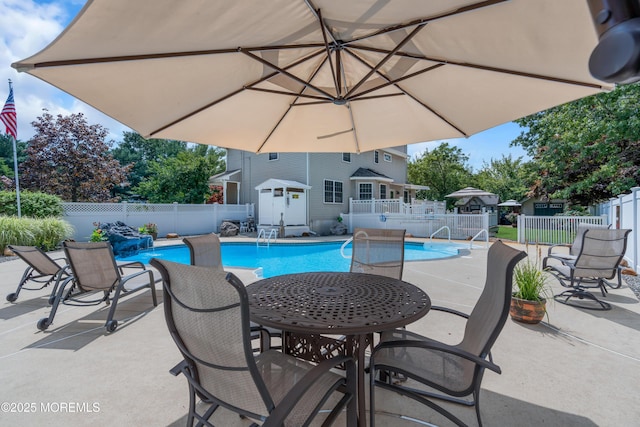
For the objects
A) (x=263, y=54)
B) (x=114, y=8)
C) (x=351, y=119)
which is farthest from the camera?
(x=351, y=119)

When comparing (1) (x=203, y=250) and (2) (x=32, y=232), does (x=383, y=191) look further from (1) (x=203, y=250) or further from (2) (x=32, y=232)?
(1) (x=203, y=250)

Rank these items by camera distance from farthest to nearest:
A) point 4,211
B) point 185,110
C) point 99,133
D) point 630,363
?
point 99,133, point 4,211, point 185,110, point 630,363

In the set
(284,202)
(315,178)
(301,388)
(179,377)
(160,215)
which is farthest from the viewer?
(315,178)

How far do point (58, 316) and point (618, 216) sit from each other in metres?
12.6

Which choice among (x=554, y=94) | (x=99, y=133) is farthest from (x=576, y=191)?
(x=99, y=133)

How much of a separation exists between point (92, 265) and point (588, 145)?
58.9ft

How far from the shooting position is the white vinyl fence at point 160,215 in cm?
1147

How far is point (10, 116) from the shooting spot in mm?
8961

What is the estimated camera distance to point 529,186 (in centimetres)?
1797

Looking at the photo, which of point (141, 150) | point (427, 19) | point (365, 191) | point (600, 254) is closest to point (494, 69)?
point (427, 19)

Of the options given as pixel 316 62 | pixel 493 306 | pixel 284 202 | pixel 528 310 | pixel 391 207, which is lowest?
pixel 528 310

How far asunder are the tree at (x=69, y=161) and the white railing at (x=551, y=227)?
20.5 metres

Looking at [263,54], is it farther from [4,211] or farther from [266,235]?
[4,211]

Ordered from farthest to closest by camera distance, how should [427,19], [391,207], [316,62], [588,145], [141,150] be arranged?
1. [141,150]
2. [391,207]
3. [588,145]
4. [316,62]
5. [427,19]
